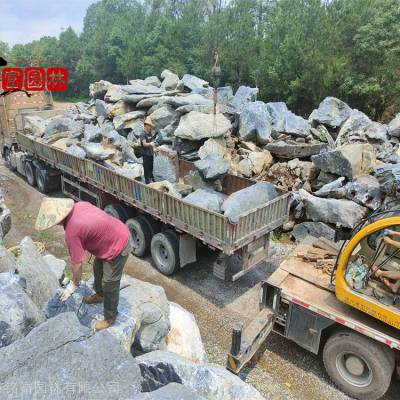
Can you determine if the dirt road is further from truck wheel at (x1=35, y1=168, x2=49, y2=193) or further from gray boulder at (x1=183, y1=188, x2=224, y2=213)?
→ truck wheel at (x1=35, y1=168, x2=49, y2=193)

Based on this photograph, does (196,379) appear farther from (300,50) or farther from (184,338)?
(300,50)

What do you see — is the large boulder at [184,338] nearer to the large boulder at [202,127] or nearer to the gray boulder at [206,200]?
the gray boulder at [206,200]

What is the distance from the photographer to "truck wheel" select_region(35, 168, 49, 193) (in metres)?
11.4

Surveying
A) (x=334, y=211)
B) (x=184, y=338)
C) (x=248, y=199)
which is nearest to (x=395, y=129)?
(x=334, y=211)

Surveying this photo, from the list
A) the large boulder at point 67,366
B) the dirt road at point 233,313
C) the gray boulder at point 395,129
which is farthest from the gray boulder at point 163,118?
the large boulder at point 67,366

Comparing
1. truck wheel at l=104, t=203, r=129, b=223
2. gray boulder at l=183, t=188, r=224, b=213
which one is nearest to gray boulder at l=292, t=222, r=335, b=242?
gray boulder at l=183, t=188, r=224, b=213

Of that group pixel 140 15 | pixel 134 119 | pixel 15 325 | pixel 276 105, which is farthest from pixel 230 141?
pixel 140 15

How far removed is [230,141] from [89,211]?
25.9 feet

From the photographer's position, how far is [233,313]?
6.20 meters

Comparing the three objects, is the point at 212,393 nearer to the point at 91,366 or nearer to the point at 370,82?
the point at 91,366

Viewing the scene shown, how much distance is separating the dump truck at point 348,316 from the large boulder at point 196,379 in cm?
110

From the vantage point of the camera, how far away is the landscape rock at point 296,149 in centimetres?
1006

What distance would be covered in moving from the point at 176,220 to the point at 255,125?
5.44 metres

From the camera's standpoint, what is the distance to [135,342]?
4332 mm
